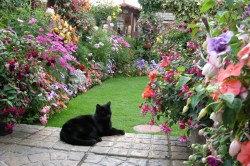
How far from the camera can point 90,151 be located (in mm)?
3084

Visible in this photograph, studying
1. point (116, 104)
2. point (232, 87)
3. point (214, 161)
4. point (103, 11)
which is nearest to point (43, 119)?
point (116, 104)

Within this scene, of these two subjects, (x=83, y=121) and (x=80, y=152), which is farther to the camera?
(x=83, y=121)

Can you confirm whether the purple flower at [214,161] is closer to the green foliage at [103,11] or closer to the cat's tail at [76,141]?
the cat's tail at [76,141]

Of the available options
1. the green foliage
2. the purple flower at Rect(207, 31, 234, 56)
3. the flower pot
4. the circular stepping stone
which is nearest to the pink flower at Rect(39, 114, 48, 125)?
the circular stepping stone

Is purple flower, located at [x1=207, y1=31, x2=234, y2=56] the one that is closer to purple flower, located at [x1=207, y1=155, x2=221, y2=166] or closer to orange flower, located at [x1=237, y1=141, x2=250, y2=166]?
orange flower, located at [x1=237, y1=141, x2=250, y2=166]

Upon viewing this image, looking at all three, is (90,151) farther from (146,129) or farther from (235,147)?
(235,147)

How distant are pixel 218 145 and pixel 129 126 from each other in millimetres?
2934

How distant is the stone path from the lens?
2.81 meters

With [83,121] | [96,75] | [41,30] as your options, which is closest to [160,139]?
[83,121]

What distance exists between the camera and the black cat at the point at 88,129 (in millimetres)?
3299

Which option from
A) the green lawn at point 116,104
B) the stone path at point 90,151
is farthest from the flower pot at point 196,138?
the green lawn at point 116,104

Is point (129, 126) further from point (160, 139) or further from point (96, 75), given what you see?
point (96, 75)

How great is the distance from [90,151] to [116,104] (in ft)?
7.90

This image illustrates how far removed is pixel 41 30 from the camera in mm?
5172
